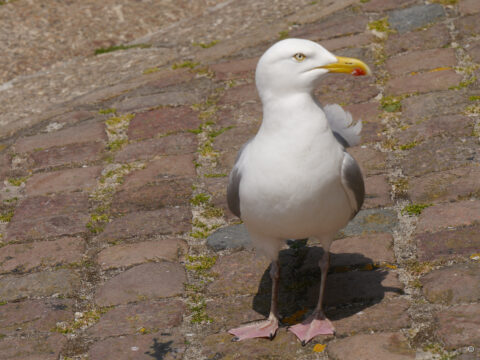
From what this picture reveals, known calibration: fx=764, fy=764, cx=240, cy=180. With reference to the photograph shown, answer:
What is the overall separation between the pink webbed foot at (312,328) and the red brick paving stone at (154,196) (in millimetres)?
1395

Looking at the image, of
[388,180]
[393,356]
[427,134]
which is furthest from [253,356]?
[427,134]

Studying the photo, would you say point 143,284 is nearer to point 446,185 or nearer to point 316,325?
point 316,325

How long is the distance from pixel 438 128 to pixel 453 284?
→ 5.18 feet

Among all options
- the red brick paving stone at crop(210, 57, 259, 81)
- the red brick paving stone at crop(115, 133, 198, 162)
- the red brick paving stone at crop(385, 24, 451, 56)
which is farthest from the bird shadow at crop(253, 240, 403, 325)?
the red brick paving stone at crop(385, 24, 451, 56)

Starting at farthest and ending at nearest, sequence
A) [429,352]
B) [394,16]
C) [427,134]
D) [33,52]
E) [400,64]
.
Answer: [33,52]
[394,16]
[400,64]
[427,134]
[429,352]

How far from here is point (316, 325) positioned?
3330 mm

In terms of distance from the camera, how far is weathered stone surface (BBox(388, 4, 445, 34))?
238 inches

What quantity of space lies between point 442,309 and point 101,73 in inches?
162

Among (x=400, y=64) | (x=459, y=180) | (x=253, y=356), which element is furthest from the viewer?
(x=400, y=64)

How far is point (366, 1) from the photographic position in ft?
21.7

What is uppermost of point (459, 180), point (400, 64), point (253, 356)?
point (400, 64)

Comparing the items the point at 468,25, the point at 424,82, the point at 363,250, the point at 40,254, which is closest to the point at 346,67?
the point at 363,250

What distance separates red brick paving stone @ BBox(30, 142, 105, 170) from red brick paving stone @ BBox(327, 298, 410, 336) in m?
2.41

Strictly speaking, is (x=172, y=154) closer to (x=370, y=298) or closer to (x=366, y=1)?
(x=370, y=298)
